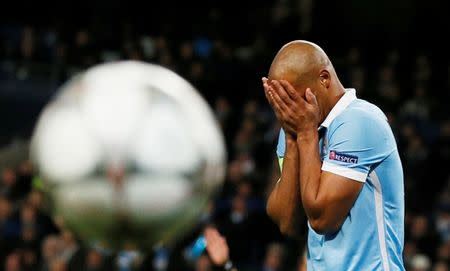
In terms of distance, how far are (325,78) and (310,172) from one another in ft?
1.25

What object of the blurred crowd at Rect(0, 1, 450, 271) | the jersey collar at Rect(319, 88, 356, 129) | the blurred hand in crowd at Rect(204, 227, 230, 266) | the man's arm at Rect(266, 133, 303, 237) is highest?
the jersey collar at Rect(319, 88, 356, 129)

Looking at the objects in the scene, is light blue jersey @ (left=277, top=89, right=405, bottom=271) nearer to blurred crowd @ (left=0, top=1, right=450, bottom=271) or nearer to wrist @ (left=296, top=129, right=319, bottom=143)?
wrist @ (left=296, top=129, right=319, bottom=143)

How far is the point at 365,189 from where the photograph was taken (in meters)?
3.68

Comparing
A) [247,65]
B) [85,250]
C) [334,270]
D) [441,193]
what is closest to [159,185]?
[334,270]

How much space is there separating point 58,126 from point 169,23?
1236 centimetres

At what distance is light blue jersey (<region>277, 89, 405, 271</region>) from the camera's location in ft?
11.9

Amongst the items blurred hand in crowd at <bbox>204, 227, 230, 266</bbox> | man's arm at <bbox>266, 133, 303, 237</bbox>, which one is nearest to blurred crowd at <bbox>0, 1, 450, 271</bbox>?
blurred hand in crowd at <bbox>204, 227, 230, 266</bbox>

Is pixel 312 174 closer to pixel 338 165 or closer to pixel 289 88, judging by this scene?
pixel 338 165

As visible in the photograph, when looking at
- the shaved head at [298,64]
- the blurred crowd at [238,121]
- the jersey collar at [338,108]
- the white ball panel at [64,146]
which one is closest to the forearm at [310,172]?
the jersey collar at [338,108]

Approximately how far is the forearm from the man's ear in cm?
20

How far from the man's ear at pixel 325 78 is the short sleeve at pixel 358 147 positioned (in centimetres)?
16

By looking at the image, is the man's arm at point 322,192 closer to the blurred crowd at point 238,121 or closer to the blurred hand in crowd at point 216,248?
the blurred hand in crowd at point 216,248

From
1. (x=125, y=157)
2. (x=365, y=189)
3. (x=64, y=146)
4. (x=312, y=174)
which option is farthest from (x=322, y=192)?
(x=64, y=146)

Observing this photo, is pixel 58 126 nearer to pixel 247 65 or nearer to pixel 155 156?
pixel 155 156
